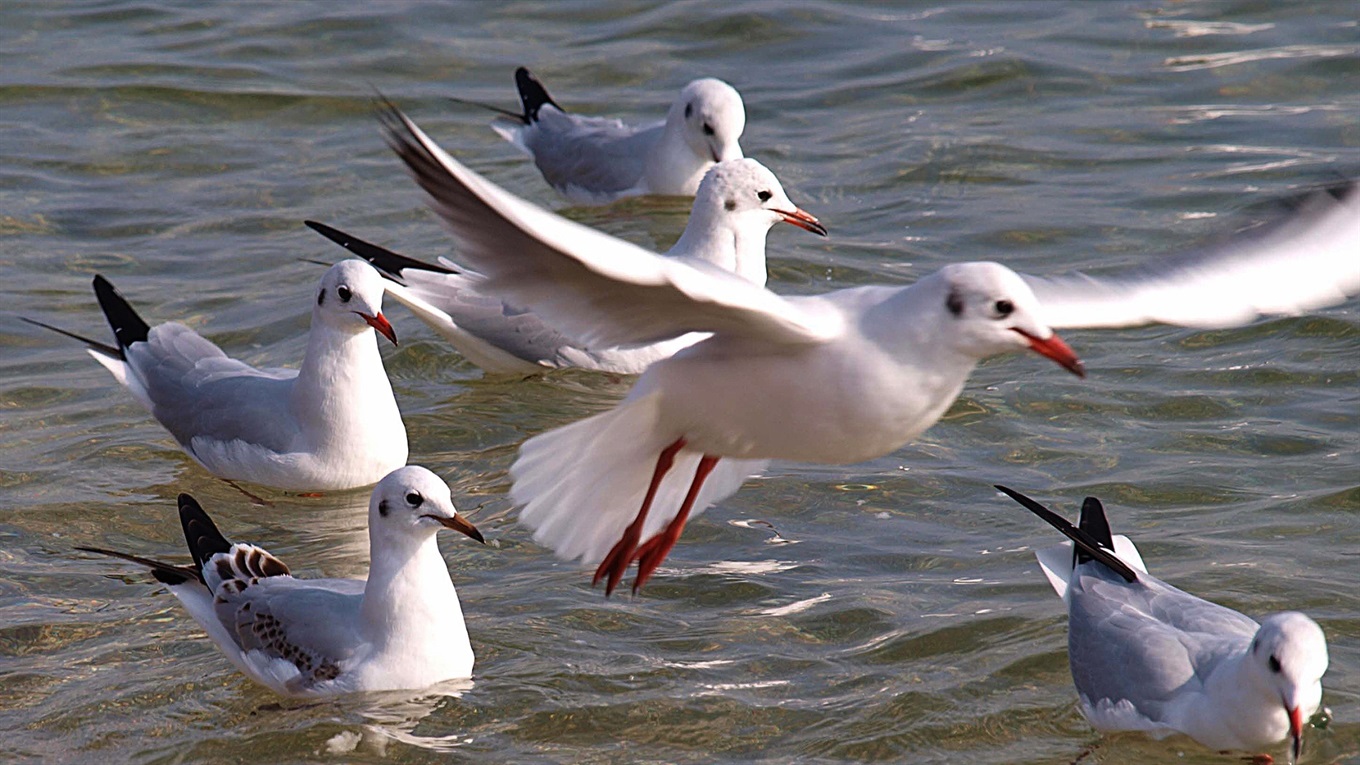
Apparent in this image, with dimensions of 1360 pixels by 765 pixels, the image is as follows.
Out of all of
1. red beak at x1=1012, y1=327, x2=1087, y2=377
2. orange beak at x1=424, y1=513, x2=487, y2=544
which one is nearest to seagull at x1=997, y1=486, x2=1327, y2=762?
red beak at x1=1012, y1=327, x2=1087, y2=377

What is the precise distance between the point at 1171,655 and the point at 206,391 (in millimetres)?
4047

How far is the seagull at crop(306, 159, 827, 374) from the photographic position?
827cm

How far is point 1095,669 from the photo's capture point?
5551 millimetres

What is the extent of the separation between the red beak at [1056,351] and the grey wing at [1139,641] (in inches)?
49.5

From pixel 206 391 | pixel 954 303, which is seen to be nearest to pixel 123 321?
pixel 206 391

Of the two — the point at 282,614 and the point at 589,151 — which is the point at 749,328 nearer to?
the point at 282,614

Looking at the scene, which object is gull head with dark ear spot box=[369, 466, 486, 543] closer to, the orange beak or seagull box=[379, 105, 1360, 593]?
the orange beak

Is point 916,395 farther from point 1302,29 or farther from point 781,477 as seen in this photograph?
point 1302,29

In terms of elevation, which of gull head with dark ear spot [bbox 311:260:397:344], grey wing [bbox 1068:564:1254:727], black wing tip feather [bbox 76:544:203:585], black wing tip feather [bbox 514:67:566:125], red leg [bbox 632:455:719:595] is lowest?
grey wing [bbox 1068:564:1254:727]

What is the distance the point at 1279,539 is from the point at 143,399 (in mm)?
4567

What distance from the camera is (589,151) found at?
443 inches

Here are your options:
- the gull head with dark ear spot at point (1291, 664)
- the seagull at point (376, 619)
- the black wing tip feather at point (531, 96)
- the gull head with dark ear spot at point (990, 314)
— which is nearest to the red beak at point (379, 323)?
the seagull at point (376, 619)

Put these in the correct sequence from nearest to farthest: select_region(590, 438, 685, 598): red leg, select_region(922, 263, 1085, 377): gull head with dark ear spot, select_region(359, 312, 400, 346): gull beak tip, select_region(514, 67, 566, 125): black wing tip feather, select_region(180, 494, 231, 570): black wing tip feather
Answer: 1. select_region(922, 263, 1085, 377): gull head with dark ear spot
2. select_region(590, 438, 685, 598): red leg
3. select_region(180, 494, 231, 570): black wing tip feather
4. select_region(359, 312, 400, 346): gull beak tip
5. select_region(514, 67, 566, 125): black wing tip feather

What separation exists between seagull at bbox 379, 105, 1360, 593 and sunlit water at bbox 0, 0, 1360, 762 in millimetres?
364
